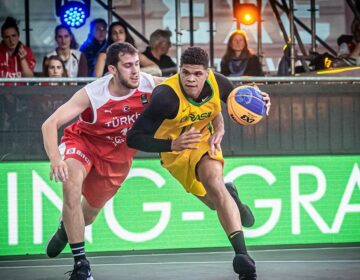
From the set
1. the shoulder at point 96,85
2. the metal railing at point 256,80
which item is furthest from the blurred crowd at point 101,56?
the shoulder at point 96,85

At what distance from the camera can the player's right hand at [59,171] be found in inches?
374

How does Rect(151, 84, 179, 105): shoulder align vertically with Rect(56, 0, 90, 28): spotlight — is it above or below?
below

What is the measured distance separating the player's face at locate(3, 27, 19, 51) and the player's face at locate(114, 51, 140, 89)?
375 cm

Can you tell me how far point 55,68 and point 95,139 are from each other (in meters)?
2.80

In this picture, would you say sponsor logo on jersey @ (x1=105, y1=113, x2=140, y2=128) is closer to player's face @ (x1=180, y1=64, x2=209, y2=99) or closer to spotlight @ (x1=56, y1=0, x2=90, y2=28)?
player's face @ (x1=180, y1=64, x2=209, y2=99)

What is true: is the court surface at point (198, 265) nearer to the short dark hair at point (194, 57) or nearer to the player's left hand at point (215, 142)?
the player's left hand at point (215, 142)

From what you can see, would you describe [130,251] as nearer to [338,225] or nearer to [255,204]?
[255,204]

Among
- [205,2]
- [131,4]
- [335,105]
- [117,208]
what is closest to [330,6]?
[205,2]

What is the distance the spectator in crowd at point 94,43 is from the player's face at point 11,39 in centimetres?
106

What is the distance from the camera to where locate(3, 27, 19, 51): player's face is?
13.6m

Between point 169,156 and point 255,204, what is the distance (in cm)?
283

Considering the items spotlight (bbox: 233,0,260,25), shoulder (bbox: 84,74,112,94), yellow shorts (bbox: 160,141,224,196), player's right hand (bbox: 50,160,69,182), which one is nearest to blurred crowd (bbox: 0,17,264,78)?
spotlight (bbox: 233,0,260,25)

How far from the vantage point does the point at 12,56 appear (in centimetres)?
1353

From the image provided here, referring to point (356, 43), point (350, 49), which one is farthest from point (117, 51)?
point (350, 49)
